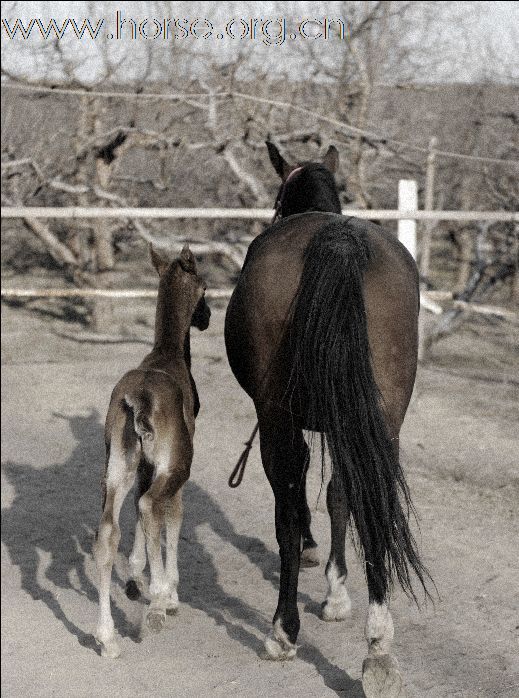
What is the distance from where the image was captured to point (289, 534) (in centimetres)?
327

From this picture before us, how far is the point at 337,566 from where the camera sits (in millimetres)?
3752

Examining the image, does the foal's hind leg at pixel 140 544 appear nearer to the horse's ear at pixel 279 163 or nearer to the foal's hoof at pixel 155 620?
the foal's hoof at pixel 155 620

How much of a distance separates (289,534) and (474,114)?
8.99m

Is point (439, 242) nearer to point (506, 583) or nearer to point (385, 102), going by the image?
point (385, 102)

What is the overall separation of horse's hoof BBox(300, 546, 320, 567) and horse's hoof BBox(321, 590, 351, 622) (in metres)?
0.54

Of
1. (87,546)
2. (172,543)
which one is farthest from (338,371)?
(87,546)

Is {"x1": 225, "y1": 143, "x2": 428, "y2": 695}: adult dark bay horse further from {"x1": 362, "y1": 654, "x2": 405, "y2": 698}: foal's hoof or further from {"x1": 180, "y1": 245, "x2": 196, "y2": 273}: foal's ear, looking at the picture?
{"x1": 180, "y1": 245, "x2": 196, "y2": 273}: foal's ear

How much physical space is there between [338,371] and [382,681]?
0.99 m

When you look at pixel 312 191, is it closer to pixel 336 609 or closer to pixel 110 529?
pixel 110 529

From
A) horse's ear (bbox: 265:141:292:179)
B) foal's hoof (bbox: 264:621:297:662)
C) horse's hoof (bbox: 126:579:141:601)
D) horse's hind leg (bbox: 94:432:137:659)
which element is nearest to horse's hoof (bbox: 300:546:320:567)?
foal's hoof (bbox: 264:621:297:662)

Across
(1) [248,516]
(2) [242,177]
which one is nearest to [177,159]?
(2) [242,177]

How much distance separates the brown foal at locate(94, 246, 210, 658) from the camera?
3252 millimetres

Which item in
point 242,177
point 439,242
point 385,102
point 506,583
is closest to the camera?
point 506,583

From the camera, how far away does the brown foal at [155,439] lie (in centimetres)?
325
